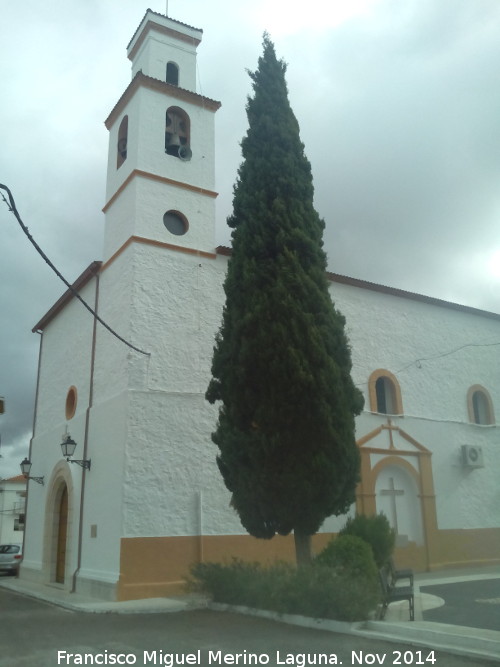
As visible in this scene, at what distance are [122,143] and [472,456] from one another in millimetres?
12928

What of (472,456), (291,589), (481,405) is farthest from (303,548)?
(481,405)

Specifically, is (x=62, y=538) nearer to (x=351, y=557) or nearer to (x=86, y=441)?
(x=86, y=441)

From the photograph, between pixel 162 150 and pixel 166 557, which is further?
pixel 162 150

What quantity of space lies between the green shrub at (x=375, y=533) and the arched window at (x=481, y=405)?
26.4 ft

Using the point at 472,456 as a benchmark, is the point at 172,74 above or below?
above

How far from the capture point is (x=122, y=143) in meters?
16.7

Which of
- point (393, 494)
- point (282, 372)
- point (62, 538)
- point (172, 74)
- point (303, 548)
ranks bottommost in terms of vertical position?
point (303, 548)

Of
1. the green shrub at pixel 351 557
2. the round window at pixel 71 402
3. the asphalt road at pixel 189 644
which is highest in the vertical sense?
the round window at pixel 71 402

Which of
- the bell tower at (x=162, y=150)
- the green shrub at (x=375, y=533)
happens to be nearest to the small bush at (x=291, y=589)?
the green shrub at (x=375, y=533)

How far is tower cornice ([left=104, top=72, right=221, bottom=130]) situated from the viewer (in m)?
16.0

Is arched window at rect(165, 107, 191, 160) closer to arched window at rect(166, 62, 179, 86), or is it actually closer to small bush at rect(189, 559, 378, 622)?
arched window at rect(166, 62, 179, 86)

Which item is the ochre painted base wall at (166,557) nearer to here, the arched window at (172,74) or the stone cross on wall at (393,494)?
the stone cross on wall at (393,494)

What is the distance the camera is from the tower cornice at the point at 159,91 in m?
16.0

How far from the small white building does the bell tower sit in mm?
34078
